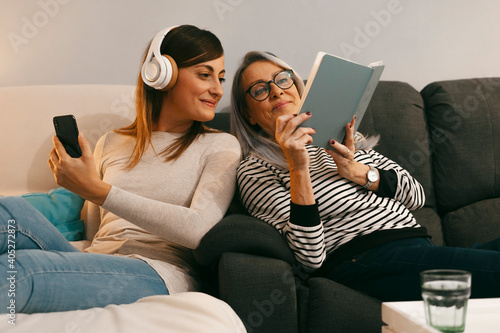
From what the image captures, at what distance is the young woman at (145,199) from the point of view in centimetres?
114

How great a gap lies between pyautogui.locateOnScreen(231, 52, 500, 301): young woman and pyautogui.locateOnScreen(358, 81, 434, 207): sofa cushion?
22 centimetres

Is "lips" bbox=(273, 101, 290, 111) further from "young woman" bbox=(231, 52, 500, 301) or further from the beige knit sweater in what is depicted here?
the beige knit sweater

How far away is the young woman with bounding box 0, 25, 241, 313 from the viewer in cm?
114

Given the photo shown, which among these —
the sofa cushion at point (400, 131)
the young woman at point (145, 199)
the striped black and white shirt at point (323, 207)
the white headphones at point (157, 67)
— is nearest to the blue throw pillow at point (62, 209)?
the young woman at point (145, 199)

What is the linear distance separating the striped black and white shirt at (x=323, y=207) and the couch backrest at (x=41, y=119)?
0.63 meters

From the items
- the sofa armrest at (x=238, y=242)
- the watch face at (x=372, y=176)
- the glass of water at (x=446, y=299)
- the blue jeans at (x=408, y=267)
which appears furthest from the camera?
the watch face at (x=372, y=176)

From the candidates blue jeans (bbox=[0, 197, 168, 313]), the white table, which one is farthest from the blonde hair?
the white table

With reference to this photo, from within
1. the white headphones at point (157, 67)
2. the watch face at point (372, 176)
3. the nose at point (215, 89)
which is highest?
the white headphones at point (157, 67)

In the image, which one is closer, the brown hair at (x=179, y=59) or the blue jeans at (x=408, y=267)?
the blue jeans at (x=408, y=267)

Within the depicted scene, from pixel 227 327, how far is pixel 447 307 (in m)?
0.45

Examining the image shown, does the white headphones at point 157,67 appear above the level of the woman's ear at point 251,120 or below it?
above

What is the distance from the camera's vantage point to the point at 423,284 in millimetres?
863

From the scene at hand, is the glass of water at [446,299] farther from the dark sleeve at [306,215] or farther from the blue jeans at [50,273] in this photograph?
the blue jeans at [50,273]

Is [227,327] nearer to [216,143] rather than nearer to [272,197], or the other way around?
[272,197]
